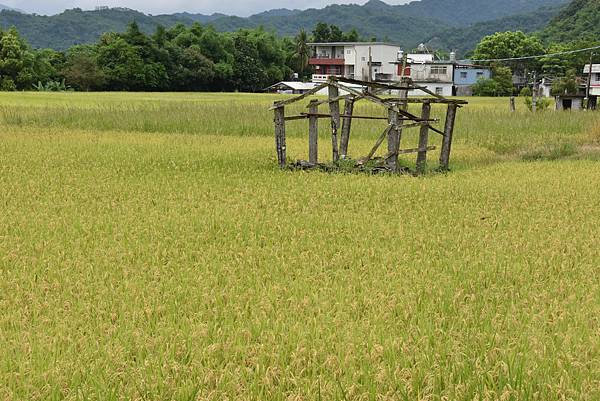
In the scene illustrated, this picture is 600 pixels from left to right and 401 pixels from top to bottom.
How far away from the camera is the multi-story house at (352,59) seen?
3329 inches

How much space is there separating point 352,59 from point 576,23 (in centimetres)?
4384

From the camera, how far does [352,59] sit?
88562 mm

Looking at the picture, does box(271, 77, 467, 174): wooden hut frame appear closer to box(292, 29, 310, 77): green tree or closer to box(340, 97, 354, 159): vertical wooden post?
box(340, 97, 354, 159): vertical wooden post

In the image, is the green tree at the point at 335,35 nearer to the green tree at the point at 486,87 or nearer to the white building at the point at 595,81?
the green tree at the point at 486,87

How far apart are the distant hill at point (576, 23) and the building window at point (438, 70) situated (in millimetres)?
33973

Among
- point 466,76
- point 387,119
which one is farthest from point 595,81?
point 387,119

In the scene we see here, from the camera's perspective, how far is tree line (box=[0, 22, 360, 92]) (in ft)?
202

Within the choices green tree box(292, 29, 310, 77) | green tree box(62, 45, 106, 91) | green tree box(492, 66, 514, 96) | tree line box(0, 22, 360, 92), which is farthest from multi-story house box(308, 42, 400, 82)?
green tree box(62, 45, 106, 91)

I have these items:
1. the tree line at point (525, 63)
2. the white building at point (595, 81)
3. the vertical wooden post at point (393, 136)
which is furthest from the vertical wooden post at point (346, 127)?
the tree line at point (525, 63)

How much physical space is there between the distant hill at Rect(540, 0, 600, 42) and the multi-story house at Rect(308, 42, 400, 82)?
32.5 m

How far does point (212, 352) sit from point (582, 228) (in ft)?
19.3

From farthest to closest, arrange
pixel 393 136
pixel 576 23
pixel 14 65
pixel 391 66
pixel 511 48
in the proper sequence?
pixel 576 23 < pixel 511 48 < pixel 391 66 < pixel 14 65 < pixel 393 136

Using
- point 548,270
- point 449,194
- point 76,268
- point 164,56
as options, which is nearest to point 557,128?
point 449,194

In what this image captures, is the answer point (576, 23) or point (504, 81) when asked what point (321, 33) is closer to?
point (576, 23)
